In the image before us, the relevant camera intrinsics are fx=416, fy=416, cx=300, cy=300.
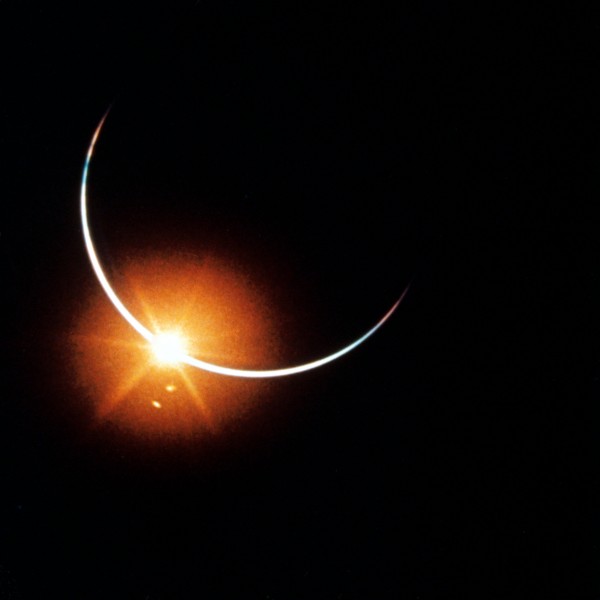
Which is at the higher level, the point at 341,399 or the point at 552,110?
the point at 552,110

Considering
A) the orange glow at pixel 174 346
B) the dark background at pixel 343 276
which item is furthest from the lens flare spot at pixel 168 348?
the dark background at pixel 343 276

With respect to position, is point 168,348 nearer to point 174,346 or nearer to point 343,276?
point 174,346

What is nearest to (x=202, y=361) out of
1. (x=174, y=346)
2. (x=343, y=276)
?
(x=174, y=346)

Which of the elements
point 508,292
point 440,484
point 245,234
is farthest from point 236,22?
point 440,484

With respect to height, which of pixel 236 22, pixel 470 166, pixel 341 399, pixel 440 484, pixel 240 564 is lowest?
pixel 240 564

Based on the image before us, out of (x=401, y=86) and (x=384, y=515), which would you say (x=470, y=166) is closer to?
(x=401, y=86)

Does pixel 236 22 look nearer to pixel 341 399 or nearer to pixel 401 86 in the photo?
pixel 401 86

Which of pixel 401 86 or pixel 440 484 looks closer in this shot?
pixel 401 86

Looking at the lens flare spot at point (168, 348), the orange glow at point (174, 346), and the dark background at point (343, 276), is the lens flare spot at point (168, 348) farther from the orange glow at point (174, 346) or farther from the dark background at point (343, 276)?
the dark background at point (343, 276)
